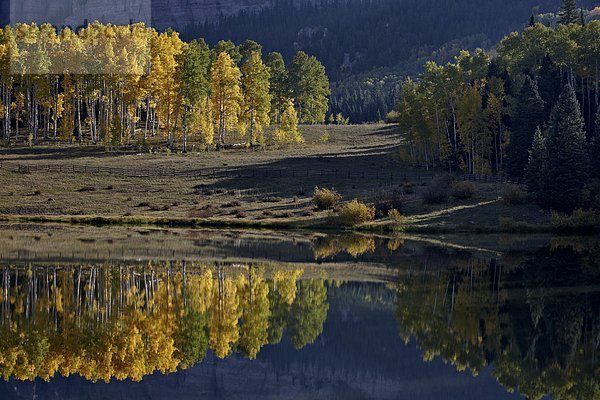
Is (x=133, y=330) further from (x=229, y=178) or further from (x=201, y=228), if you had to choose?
(x=229, y=178)

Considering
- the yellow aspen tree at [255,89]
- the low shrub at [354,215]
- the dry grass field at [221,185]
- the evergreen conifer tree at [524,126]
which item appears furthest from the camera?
the yellow aspen tree at [255,89]

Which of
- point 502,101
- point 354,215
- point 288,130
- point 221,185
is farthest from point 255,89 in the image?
point 354,215

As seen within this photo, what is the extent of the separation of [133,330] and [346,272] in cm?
1774

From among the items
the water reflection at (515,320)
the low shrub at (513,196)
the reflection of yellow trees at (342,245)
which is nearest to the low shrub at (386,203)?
the low shrub at (513,196)

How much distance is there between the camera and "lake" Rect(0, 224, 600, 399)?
25.9 metres

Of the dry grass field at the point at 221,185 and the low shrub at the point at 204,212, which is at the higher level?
the dry grass field at the point at 221,185

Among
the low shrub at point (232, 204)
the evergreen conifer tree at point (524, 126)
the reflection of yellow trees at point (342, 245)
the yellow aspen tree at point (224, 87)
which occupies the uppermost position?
the yellow aspen tree at point (224, 87)

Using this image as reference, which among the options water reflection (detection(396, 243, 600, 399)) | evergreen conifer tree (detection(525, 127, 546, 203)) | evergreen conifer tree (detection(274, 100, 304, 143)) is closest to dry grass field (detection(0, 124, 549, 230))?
evergreen conifer tree (detection(525, 127, 546, 203))

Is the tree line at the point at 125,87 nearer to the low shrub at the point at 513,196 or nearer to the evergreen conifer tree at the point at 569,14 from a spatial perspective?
the evergreen conifer tree at the point at 569,14

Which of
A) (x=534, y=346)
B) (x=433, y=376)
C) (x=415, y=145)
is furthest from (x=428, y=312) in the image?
(x=415, y=145)

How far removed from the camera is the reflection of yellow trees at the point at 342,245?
56.4m

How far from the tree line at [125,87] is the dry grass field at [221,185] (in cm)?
514

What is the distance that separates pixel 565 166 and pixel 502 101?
90.9 ft

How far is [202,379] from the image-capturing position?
26.4 meters
